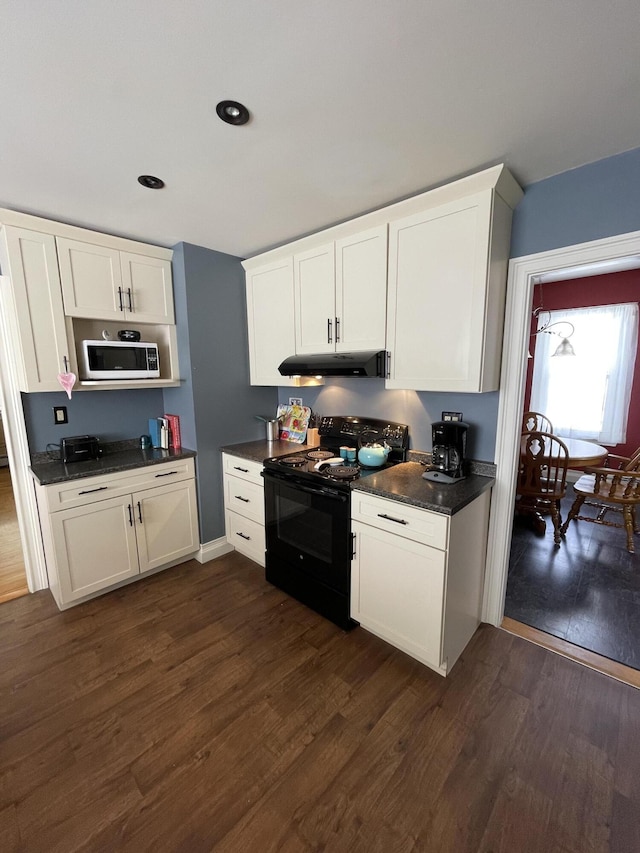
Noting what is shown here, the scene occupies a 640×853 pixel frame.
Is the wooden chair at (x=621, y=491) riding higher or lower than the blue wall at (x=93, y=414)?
lower

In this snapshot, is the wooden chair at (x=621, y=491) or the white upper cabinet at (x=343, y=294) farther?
the wooden chair at (x=621, y=491)

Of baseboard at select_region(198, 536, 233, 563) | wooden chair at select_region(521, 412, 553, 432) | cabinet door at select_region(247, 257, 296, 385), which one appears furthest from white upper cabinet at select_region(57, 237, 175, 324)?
wooden chair at select_region(521, 412, 553, 432)

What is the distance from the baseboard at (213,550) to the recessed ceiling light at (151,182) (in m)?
2.49

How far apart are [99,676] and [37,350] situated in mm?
1943

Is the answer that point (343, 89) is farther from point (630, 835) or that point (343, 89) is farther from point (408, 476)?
point (630, 835)

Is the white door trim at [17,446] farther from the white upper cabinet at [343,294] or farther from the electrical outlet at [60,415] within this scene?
the white upper cabinet at [343,294]

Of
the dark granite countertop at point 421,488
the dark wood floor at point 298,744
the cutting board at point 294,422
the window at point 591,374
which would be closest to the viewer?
the dark wood floor at point 298,744

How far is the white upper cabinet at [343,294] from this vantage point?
212 cm

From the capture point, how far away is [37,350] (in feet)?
7.42

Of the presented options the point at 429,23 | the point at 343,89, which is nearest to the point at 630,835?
the point at 429,23

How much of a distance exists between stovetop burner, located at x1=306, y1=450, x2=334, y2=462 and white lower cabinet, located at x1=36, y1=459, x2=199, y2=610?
987mm

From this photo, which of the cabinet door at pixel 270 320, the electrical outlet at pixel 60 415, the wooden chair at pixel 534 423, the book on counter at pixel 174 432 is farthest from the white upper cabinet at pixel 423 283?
the wooden chair at pixel 534 423

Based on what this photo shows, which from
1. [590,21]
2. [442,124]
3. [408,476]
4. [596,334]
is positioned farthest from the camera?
[596,334]

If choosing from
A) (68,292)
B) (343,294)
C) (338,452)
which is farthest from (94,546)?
(343,294)
